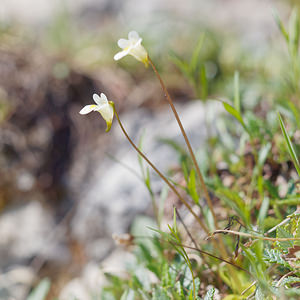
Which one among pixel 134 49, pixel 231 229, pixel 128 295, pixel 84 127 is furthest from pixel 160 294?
pixel 84 127

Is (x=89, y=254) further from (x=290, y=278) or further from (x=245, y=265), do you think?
(x=290, y=278)

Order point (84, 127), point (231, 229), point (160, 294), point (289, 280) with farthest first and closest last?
point (84, 127)
point (231, 229)
point (160, 294)
point (289, 280)

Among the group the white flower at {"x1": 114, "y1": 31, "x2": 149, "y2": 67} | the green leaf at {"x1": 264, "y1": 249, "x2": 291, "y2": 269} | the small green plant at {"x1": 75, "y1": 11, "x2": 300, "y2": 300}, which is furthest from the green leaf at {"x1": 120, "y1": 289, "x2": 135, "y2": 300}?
the white flower at {"x1": 114, "y1": 31, "x2": 149, "y2": 67}

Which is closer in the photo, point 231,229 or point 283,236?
point 283,236

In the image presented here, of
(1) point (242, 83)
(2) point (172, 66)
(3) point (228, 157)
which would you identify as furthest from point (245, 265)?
(2) point (172, 66)

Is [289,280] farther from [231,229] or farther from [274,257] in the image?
[231,229]

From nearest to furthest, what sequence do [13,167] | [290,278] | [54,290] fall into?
[290,278], [54,290], [13,167]

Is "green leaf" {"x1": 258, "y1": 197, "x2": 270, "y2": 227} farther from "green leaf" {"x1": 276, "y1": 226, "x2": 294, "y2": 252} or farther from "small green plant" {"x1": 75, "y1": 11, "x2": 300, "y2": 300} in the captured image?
"green leaf" {"x1": 276, "y1": 226, "x2": 294, "y2": 252}

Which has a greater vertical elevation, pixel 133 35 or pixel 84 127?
pixel 133 35
